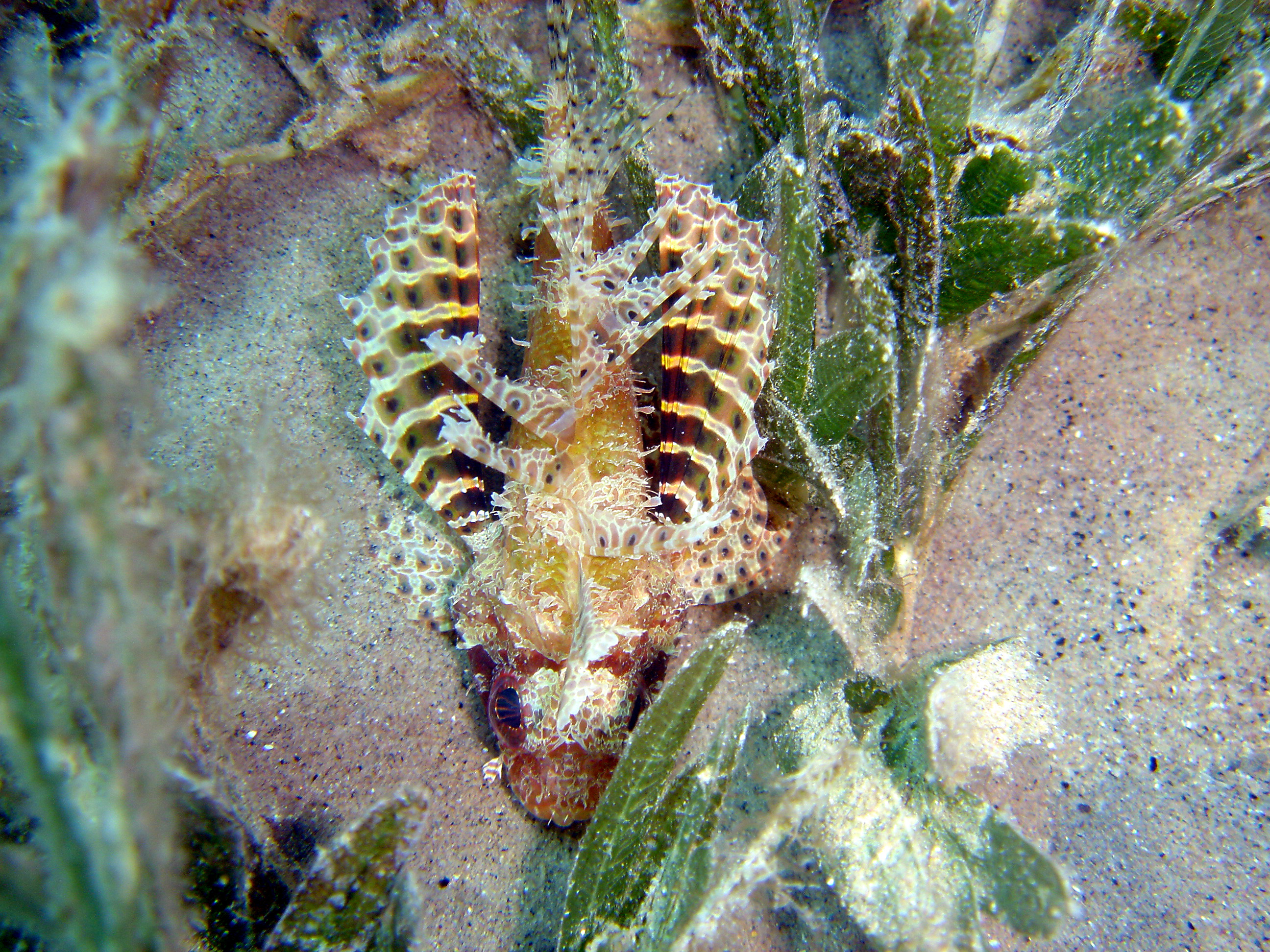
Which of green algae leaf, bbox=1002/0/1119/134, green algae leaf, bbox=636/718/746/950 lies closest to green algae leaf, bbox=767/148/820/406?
green algae leaf, bbox=1002/0/1119/134

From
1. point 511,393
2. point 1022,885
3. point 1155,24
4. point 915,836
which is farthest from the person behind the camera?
point 1155,24

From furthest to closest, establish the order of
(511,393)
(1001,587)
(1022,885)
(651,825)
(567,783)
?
(1001,587)
(511,393)
(567,783)
(651,825)
(1022,885)

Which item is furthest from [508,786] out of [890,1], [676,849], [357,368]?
[890,1]

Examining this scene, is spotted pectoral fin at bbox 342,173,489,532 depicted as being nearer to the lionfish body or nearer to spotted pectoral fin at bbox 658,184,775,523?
the lionfish body

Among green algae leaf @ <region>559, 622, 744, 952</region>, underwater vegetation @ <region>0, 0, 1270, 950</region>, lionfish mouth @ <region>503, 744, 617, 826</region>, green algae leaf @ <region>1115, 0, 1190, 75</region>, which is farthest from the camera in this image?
green algae leaf @ <region>1115, 0, 1190, 75</region>

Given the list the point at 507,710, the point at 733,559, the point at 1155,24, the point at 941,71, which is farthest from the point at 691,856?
the point at 1155,24

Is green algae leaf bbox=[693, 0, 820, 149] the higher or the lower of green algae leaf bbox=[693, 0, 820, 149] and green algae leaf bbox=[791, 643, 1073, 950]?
the higher

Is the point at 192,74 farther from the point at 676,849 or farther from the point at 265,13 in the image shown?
the point at 676,849

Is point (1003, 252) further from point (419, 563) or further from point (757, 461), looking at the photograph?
point (419, 563)
